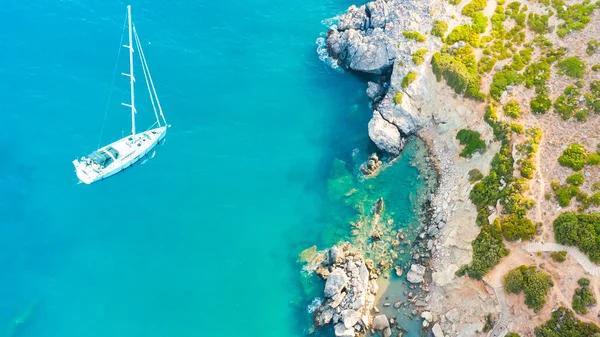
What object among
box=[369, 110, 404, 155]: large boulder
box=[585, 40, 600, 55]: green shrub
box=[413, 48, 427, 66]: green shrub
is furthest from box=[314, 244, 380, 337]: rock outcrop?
box=[585, 40, 600, 55]: green shrub

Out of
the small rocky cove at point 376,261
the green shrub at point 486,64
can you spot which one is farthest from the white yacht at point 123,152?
the green shrub at point 486,64

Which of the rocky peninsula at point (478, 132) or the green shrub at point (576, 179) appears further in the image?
the green shrub at point (576, 179)

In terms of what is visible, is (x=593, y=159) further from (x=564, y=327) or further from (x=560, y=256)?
(x=564, y=327)

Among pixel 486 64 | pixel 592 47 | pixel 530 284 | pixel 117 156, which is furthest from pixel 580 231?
pixel 117 156

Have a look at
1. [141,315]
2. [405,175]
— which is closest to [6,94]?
[141,315]

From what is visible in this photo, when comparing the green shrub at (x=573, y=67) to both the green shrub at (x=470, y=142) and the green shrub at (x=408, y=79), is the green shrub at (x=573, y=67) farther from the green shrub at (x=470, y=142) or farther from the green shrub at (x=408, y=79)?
the green shrub at (x=408, y=79)
